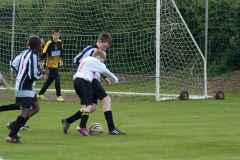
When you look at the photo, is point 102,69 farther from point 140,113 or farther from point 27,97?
point 140,113

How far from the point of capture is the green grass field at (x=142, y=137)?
955 cm

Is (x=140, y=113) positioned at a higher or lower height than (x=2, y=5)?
lower

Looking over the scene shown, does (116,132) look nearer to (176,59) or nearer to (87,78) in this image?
(87,78)

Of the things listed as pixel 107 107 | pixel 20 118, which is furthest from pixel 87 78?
pixel 20 118

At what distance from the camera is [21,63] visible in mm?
11055

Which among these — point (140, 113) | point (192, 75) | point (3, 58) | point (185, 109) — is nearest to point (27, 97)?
point (140, 113)

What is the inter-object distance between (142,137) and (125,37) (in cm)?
1057

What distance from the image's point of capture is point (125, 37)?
21.8 meters

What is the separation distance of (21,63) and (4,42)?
1267 centimetres

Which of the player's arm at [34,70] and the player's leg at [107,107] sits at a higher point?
the player's arm at [34,70]

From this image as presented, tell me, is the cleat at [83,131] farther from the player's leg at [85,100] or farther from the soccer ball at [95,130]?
the soccer ball at [95,130]

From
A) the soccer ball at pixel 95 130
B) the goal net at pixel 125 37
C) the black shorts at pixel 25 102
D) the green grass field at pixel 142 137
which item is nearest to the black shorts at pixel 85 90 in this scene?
the soccer ball at pixel 95 130

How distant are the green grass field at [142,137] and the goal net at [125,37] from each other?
119 inches

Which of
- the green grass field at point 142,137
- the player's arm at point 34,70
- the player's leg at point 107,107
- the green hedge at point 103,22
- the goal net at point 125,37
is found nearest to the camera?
the green grass field at point 142,137
